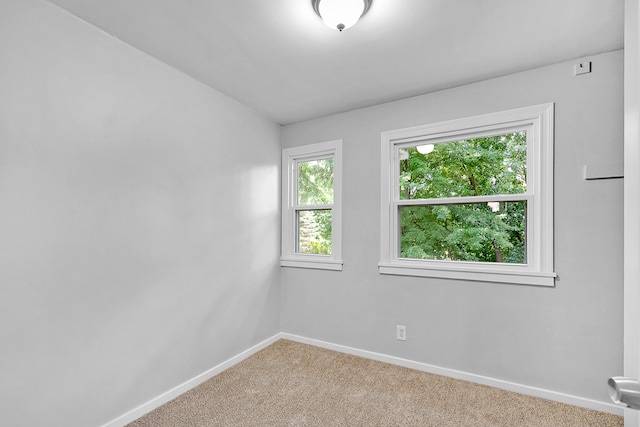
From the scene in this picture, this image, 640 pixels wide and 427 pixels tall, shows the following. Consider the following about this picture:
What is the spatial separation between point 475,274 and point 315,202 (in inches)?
65.1

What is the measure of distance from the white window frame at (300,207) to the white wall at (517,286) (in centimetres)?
8

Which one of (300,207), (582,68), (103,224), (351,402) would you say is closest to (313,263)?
(300,207)

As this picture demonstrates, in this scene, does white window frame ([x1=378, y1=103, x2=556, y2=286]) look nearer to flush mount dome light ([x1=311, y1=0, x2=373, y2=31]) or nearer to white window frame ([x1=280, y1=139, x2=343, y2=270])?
white window frame ([x1=280, y1=139, x2=343, y2=270])

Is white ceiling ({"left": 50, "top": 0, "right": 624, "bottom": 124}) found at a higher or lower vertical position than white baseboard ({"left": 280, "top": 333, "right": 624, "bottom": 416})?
higher

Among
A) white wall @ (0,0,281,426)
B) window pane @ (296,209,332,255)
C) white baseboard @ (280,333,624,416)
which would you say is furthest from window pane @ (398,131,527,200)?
white wall @ (0,0,281,426)

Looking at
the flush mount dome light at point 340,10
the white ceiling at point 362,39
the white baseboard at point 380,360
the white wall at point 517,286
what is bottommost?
the white baseboard at point 380,360

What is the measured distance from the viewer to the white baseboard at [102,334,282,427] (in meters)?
1.90

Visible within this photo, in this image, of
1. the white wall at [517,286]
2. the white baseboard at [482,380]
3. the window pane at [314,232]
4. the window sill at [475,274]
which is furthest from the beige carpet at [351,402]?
the window pane at [314,232]

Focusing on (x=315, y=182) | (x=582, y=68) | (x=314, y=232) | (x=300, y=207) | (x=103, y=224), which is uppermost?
(x=582, y=68)

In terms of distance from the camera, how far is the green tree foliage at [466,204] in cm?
240

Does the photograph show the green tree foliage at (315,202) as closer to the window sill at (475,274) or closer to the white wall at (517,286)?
the white wall at (517,286)

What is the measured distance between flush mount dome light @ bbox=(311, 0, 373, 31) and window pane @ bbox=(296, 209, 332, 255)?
1868 millimetres

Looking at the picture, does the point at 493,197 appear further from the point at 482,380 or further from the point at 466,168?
the point at 482,380

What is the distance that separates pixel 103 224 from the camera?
1815mm
